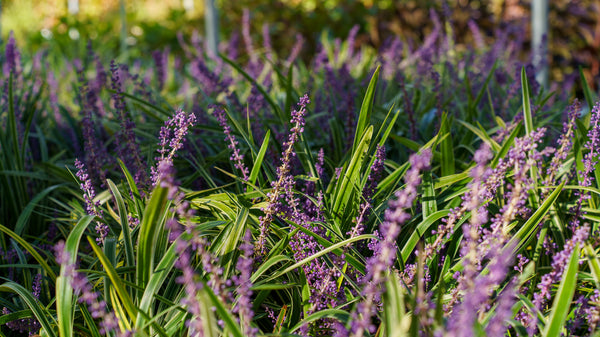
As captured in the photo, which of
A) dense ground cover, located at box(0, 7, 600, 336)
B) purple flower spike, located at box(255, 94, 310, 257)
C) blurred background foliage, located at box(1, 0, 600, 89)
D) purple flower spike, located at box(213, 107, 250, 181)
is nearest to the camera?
dense ground cover, located at box(0, 7, 600, 336)

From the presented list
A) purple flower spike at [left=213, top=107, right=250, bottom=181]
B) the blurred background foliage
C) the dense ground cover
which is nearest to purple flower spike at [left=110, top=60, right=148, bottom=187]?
the dense ground cover

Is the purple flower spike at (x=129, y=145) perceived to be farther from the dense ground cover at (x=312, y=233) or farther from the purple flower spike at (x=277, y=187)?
the purple flower spike at (x=277, y=187)

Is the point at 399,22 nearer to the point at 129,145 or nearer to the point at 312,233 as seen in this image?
the point at 129,145

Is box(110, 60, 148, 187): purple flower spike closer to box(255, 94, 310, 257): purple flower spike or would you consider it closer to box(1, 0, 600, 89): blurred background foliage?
box(255, 94, 310, 257): purple flower spike

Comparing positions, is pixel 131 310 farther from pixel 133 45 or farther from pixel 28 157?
pixel 133 45

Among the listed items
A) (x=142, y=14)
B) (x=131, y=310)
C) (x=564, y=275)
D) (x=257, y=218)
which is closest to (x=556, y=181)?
Result: (x=564, y=275)

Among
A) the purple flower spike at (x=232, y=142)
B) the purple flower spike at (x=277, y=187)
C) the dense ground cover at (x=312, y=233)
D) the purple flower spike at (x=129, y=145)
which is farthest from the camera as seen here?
the purple flower spike at (x=129, y=145)

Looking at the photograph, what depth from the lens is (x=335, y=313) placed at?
1368 millimetres

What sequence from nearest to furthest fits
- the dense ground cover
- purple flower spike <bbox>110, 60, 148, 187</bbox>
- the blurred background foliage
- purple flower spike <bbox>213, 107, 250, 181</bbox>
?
the dense ground cover < purple flower spike <bbox>213, 107, 250, 181</bbox> < purple flower spike <bbox>110, 60, 148, 187</bbox> < the blurred background foliage

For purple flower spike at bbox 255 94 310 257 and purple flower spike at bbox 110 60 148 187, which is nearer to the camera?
purple flower spike at bbox 255 94 310 257

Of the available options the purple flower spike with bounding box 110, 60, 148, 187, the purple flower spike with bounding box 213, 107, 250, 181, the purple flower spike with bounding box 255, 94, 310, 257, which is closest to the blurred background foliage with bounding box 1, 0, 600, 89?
the purple flower spike with bounding box 110, 60, 148, 187

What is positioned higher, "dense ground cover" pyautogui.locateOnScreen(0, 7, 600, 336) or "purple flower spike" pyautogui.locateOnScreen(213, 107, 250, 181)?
"purple flower spike" pyautogui.locateOnScreen(213, 107, 250, 181)

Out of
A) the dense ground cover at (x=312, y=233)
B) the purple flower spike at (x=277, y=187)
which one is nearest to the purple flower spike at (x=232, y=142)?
the dense ground cover at (x=312, y=233)

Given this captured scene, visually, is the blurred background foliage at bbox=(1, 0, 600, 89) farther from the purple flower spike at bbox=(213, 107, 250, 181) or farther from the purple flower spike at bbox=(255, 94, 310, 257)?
the purple flower spike at bbox=(255, 94, 310, 257)
